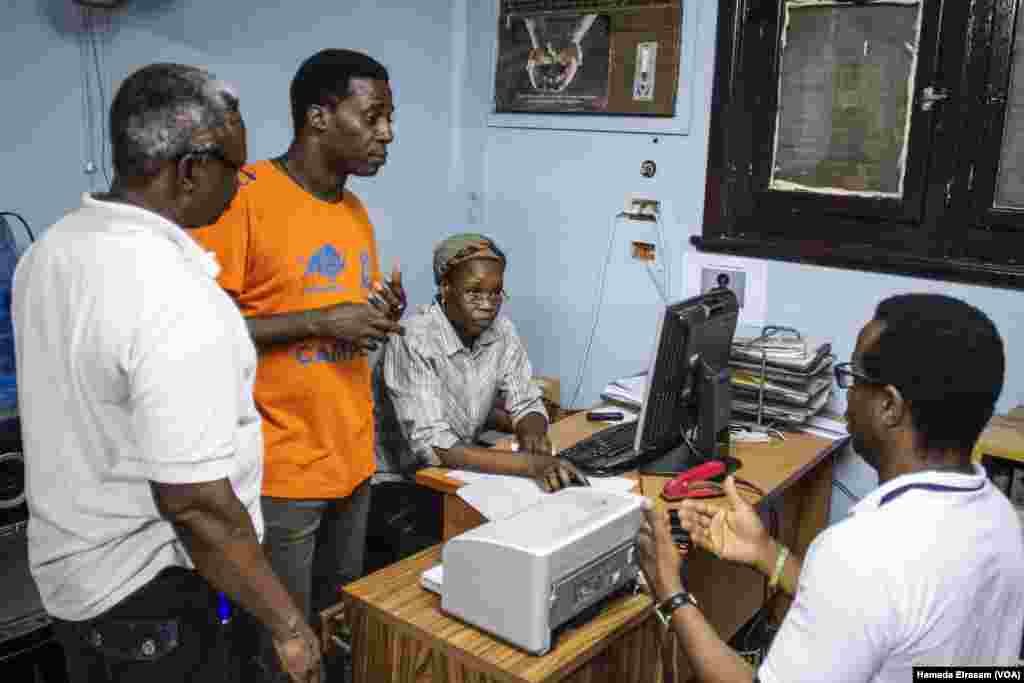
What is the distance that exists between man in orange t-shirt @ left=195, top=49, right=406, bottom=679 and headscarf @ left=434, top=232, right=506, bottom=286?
1.51ft

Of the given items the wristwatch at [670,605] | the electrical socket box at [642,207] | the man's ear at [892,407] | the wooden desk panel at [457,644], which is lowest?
the wooden desk panel at [457,644]

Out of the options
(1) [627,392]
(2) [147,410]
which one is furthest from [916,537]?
(1) [627,392]

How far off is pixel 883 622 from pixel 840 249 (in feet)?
5.84

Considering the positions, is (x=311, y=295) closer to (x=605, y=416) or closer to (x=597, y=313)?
(x=605, y=416)

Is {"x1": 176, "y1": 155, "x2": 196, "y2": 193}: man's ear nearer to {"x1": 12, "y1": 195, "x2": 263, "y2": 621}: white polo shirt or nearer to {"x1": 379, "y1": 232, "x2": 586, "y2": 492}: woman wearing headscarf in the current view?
{"x1": 12, "y1": 195, "x2": 263, "y2": 621}: white polo shirt

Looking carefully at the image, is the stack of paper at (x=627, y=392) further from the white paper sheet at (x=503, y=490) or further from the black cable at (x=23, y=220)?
the black cable at (x=23, y=220)

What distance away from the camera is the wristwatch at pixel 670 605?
135 centimetres

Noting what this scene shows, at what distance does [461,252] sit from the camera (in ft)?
7.57

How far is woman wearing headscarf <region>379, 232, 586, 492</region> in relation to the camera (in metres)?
2.12

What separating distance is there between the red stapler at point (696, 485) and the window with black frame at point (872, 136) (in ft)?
3.16

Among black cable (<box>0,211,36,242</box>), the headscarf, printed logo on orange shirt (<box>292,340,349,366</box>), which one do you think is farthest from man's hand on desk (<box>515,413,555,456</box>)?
black cable (<box>0,211,36,242</box>)

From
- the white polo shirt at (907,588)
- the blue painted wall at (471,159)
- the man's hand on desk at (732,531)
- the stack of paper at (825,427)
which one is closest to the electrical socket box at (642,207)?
the blue painted wall at (471,159)

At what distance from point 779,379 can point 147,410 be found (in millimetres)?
1893

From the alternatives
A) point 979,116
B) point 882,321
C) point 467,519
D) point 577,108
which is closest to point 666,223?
point 577,108
